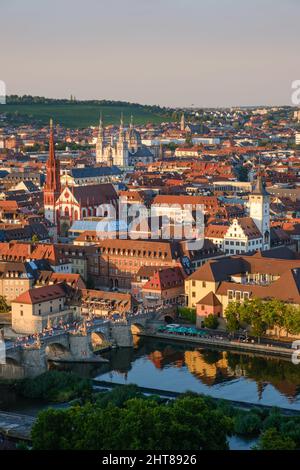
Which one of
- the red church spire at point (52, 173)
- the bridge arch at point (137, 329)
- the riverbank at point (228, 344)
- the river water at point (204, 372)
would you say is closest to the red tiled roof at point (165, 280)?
the bridge arch at point (137, 329)

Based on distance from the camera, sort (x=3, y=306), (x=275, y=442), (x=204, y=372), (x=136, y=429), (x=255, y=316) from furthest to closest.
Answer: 1. (x=3, y=306)
2. (x=255, y=316)
3. (x=204, y=372)
4. (x=275, y=442)
5. (x=136, y=429)

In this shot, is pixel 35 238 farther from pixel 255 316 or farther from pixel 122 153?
pixel 122 153

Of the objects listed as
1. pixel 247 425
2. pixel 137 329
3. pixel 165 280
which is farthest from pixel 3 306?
pixel 247 425

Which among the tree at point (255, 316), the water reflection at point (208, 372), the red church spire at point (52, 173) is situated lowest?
the water reflection at point (208, 372)

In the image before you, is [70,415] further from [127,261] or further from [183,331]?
[127,261]

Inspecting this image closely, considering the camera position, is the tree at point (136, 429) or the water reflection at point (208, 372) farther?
the water reflection at point (208, 372)

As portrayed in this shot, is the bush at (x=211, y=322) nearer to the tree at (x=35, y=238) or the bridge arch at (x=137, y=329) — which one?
the bridge arch at (x=137, y=329)
